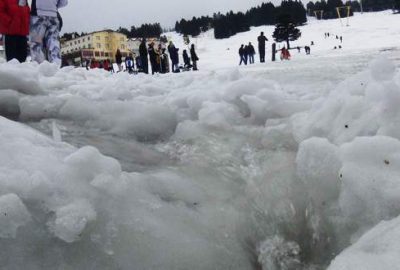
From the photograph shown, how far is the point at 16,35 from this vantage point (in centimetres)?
640

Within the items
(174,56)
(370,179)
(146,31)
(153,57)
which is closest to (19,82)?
(370,179)

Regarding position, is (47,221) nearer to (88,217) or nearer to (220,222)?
(88,217)

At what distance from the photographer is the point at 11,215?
1.41 meters

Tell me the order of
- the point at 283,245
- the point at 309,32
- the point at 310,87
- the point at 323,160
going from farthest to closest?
the point at 309,32, the point at 310,87, the point at 323,160, the point at 283,245

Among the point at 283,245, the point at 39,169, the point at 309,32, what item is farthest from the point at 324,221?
the point at 309,32

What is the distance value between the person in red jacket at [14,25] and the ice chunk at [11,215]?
17.7ft

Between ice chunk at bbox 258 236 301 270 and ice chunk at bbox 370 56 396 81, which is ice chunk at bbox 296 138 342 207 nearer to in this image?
ice chunk at bbox 258 236 301 270

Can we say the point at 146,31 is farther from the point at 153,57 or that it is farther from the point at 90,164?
the point at 90,164

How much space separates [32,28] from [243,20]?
87.7 m

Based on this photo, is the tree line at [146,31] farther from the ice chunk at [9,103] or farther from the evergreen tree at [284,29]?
the ice chunk at [9,103]

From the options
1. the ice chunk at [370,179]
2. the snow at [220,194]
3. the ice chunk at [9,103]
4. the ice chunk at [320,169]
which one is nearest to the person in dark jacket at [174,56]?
the ice chunk at [9,103]

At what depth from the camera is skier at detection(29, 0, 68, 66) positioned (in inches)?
283

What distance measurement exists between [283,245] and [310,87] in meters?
2.71

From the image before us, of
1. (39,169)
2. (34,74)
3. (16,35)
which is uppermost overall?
(16,35)
